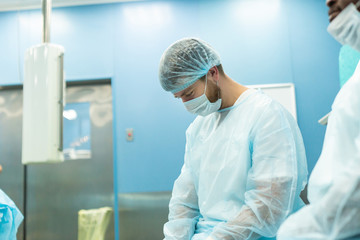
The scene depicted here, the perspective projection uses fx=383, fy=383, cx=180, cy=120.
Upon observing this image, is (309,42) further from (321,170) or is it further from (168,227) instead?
(321,170)

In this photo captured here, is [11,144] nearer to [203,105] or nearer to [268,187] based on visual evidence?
[203,105]

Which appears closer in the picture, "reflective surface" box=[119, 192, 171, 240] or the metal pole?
the metal pole

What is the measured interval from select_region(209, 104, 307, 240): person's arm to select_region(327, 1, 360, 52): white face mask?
1.41ft

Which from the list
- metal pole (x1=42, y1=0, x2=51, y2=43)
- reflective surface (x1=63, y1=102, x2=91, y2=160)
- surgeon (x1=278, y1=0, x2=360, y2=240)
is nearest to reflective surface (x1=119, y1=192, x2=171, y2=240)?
reflective surface (x1=63, y1=102, x2=91, y2=160)

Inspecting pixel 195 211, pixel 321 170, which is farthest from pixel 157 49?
pixel 321 170

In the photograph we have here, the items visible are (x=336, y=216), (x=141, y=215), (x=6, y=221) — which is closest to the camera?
(x=336, y=216)

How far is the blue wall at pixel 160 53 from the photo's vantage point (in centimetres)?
316

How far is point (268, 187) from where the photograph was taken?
45.5 inches

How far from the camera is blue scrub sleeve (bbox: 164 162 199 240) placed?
1.42 metres

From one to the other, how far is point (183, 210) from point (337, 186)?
0.86 m

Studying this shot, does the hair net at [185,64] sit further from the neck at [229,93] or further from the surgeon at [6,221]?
the surgeon at [6,221]

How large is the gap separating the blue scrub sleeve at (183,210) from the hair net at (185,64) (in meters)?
0.37

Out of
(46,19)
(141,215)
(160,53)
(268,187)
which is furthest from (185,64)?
(141,215)

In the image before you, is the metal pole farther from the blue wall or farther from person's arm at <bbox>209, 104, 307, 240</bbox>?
the blue wall
